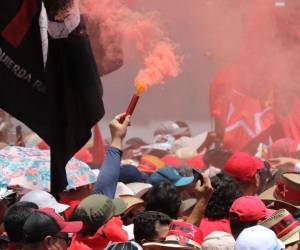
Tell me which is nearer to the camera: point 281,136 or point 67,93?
point 67,93

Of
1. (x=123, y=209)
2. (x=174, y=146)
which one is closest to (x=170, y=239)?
(x=123, y=209)

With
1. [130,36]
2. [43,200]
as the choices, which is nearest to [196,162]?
[130,36]

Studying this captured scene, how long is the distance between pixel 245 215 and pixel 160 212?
48 centimetres

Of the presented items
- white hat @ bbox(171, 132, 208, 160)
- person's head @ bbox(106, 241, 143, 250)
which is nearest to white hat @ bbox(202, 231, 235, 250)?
person's head @ bbox(106, 241, 143, 250)

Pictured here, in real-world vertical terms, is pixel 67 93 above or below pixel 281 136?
above

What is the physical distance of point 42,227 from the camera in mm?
4164

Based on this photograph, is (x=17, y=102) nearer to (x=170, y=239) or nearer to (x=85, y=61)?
(x=85, y=61)

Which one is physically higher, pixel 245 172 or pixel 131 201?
pixel 245 172

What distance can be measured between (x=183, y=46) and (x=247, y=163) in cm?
955

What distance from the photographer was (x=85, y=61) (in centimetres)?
437

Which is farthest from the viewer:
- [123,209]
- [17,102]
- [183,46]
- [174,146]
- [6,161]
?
[183,46]

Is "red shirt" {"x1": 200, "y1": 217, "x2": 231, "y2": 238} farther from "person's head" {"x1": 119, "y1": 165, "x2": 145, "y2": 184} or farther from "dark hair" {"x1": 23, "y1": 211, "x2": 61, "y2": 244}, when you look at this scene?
"person's head" {"x1": 119, "y1": 165, "x2": 145, "y2": 184}

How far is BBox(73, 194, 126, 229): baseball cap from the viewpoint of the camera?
4.66 meters

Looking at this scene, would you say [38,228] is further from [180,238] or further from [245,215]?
[245,215]
